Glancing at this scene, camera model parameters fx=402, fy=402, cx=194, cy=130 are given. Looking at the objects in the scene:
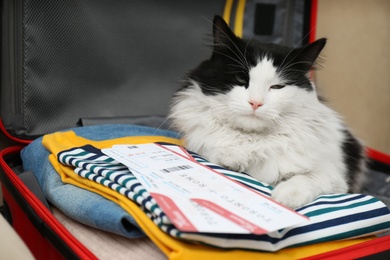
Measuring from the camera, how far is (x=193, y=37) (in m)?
1.57

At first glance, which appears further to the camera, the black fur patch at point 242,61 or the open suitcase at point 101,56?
the open suitcase at point 101,56

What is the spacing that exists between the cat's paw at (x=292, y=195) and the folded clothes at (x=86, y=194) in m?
0.29

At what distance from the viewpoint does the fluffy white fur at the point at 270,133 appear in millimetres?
917

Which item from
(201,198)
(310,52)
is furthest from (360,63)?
(201,198)

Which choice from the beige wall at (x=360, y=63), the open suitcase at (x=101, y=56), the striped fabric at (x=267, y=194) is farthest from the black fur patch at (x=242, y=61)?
the beige wall at (x=360, y=63)

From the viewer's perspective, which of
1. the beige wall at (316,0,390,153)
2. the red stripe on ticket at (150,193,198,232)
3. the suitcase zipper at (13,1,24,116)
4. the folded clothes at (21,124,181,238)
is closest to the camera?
the red stripe on ticket at (150,193,198,232)

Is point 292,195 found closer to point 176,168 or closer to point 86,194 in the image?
point 176,168

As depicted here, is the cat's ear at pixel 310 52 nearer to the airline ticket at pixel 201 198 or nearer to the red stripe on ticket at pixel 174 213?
the airline ticket at pixel 201 198

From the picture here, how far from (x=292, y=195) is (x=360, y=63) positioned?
1240 millimetres

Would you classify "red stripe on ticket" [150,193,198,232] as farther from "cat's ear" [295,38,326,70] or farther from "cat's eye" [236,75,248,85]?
"cat's ear" [295,38,326,70]

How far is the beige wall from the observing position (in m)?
1.77

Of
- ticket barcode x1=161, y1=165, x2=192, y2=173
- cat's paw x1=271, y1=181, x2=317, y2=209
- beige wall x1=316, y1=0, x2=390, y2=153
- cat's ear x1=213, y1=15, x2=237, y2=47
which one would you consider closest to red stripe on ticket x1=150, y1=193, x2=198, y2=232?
ticket barcode x1=161, y1=165, x2=192, y2=173

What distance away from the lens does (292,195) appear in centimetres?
84

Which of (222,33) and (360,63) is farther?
(360,63)
